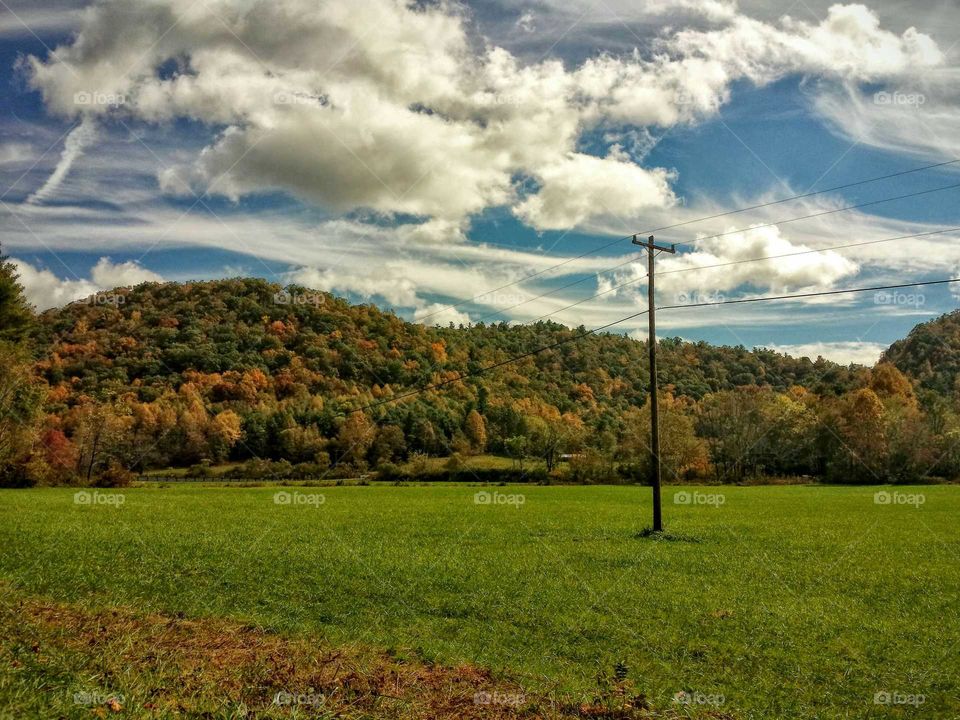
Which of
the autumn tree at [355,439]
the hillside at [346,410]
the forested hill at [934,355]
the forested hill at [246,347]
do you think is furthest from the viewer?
the forested hill at [934,355]

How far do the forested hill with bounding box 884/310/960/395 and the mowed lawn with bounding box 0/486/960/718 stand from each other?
9573 cm

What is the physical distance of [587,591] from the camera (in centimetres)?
1811

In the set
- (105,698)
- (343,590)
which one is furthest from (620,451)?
(105,698)

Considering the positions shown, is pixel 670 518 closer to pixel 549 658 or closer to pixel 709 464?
pixel 549 658

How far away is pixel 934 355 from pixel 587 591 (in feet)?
425

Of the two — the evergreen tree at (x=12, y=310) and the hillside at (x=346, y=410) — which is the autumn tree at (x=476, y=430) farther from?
the evergreen tree at (x=12, y=310)

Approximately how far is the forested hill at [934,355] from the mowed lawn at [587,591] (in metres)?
95.7

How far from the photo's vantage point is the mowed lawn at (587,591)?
11.5 m

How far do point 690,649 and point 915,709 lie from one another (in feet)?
12.8

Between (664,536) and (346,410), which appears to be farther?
(346,410)

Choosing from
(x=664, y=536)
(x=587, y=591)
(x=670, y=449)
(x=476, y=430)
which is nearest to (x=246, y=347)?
(x=476, y=430)

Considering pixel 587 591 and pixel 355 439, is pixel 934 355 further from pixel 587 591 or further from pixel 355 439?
pixel 587 591

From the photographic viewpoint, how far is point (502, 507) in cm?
4784

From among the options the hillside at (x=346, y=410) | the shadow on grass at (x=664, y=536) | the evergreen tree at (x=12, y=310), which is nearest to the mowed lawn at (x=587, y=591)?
the shadow on grass at (x=664, y=536)
